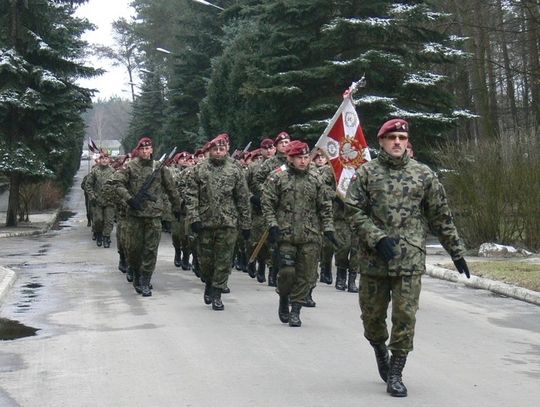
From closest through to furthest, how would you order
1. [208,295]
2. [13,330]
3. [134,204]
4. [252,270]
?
[13,330] < [208,295] < [134,204] < [252,270]

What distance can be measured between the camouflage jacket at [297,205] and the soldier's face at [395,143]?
133 inches

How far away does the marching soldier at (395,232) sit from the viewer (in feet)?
23.0

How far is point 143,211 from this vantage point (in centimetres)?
1282

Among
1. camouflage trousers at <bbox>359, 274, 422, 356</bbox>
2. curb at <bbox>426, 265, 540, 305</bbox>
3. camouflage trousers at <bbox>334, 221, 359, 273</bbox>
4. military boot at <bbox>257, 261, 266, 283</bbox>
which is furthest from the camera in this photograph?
military boot at <bbox>257, 261, 266, 283</bbox>

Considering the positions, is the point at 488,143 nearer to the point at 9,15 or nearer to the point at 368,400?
the point at 368,400

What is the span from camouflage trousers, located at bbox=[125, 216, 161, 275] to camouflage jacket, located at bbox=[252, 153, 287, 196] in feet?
5.81

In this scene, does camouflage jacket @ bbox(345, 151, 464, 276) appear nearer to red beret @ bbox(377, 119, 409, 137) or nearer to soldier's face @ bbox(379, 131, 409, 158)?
soldier's face @ bbox(379, 131, 409, 158)

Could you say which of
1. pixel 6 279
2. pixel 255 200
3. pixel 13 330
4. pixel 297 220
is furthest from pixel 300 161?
pixel 6 279

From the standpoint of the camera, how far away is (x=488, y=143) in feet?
60.8

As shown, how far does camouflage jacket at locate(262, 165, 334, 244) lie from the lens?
1040 cm

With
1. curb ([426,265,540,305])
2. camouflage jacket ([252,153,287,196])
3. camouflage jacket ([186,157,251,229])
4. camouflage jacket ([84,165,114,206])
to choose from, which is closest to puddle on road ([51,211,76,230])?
camouflage jacket ([84,165,114,206])

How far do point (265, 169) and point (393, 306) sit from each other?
757 cm

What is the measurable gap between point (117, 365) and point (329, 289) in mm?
5963

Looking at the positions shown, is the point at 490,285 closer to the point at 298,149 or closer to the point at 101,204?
the point at 298,149
